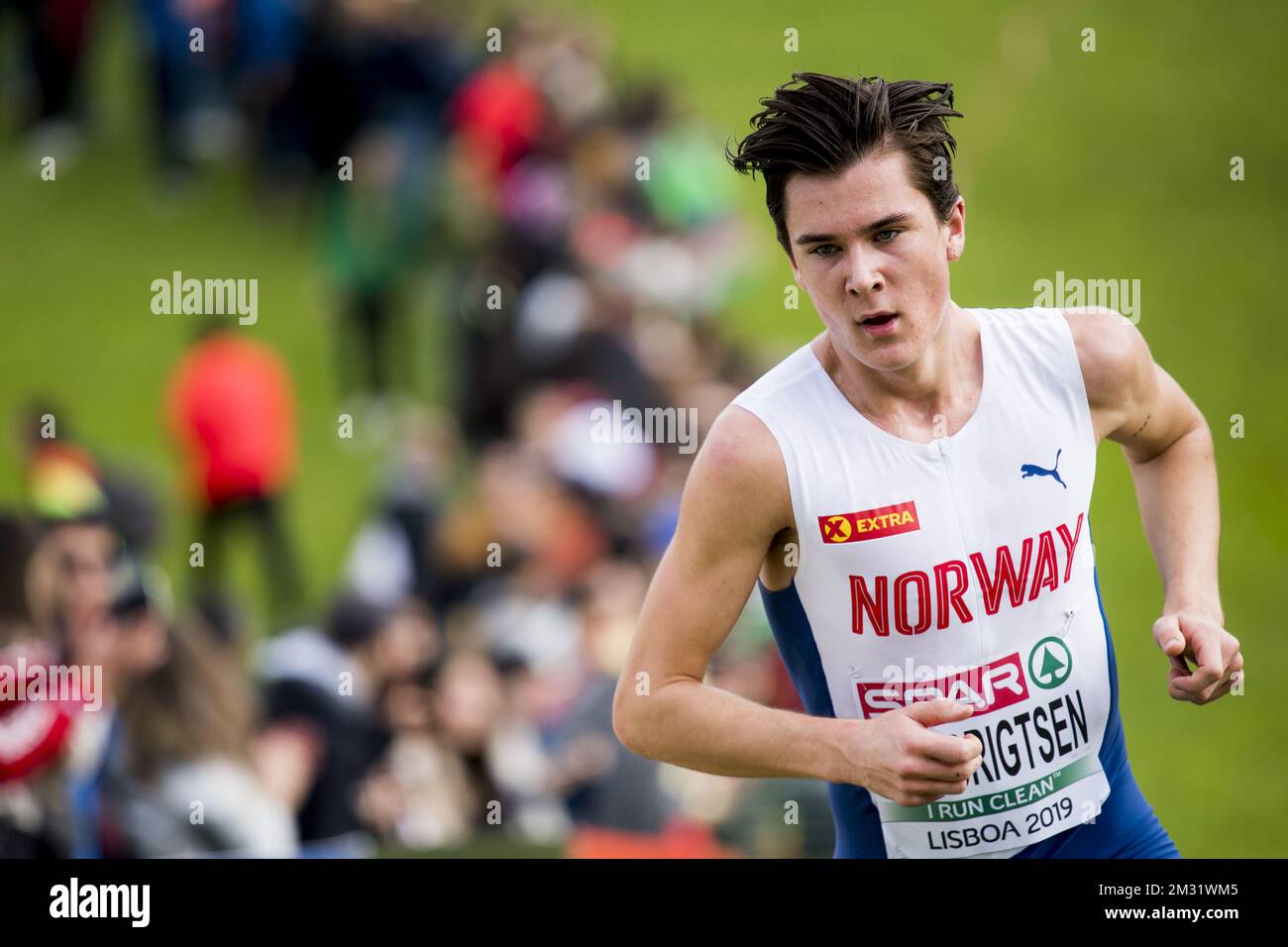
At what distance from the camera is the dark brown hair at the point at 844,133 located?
3408 mm

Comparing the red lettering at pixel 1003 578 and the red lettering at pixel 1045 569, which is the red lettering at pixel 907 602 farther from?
the red lettering at pixel 1045 569

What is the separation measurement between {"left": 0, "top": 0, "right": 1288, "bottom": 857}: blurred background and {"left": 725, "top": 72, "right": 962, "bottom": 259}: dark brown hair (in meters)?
2.73

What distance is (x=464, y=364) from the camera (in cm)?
1067

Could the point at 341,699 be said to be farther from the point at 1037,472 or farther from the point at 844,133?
the point at 844,133

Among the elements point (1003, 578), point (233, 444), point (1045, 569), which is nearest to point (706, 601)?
point (1003, 578)

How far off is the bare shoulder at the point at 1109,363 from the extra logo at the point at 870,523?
0.48 meters

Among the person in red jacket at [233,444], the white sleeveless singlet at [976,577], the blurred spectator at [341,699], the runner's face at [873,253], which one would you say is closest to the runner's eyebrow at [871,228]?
the runner's face at [873,253]

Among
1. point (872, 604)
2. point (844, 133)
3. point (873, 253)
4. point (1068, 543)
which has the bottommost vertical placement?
point (872, 604)

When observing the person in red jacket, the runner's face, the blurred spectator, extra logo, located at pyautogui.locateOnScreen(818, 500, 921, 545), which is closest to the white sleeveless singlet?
extra logo, located at pyautogui.locateOnScreen(818, 500, 921, 545)

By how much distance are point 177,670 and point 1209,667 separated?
157 inches

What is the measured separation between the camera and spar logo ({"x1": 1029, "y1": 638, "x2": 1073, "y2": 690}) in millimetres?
3598

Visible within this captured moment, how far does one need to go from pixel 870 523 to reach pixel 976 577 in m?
0.25
